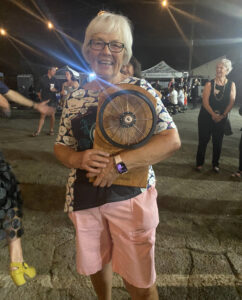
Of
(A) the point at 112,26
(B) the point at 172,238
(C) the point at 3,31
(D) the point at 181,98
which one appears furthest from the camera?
(C) the point at 3,31

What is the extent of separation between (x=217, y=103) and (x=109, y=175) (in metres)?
3.41

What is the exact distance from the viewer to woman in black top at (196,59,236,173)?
369 cm

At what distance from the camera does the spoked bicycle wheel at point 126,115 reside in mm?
983

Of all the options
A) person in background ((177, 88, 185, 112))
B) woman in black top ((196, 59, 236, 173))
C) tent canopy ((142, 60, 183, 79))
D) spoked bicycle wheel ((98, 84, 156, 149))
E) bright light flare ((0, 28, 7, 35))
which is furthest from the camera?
bright light flare ((0, 28, 7, 35))

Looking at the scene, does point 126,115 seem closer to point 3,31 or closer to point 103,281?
point 103,281

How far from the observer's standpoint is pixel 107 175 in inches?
41.6

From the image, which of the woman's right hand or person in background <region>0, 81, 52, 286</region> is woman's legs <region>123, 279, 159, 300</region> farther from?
person in background <region>0, 81, 52, 286</region>

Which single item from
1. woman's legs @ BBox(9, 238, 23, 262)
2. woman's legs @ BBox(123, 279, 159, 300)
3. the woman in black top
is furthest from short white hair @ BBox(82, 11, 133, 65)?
the woman in black top

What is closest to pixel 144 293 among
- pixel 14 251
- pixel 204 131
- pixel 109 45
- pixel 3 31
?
pixel 14 251

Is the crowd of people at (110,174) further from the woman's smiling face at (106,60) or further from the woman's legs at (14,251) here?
the woman's legs at (14,251)

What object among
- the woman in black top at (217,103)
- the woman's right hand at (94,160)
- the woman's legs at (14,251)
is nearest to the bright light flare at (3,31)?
the woman in black top at (217,103)

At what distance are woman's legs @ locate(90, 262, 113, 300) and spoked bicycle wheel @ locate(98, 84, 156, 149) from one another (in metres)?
0.93

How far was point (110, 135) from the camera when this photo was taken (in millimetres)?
999

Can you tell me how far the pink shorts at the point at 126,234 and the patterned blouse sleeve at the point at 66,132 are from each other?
0.40 meters
